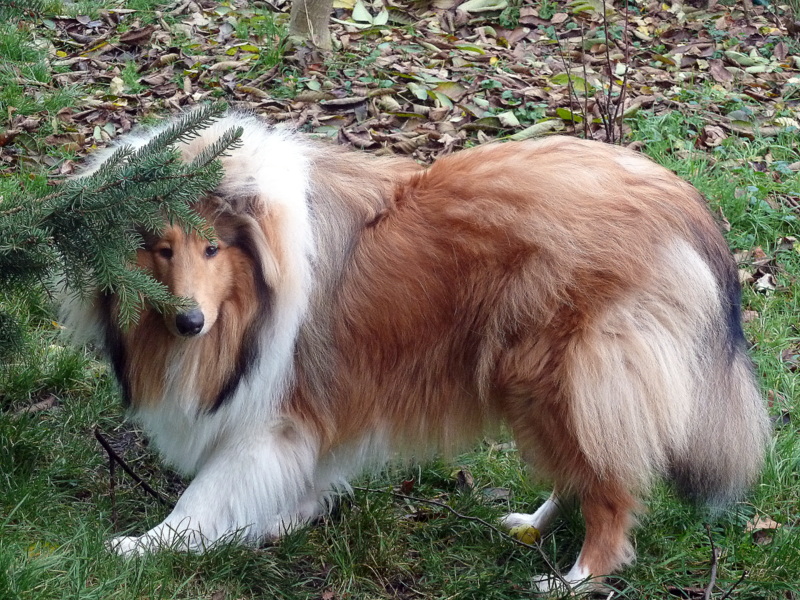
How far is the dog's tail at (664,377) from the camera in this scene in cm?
304

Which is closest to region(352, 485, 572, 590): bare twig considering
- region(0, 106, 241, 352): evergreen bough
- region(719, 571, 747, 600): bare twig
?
region(719, 571, 747, 600): bare twig

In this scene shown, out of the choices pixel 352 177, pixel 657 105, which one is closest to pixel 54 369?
pixel 352 177

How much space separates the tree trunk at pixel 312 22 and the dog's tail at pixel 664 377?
4.26 meters

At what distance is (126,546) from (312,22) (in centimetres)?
455

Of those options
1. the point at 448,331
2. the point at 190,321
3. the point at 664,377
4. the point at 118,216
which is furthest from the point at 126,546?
the point at 664,377

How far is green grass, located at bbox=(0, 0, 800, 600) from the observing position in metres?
3.03

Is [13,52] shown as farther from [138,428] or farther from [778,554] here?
[778,554]

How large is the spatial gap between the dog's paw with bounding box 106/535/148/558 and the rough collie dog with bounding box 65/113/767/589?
2 cm

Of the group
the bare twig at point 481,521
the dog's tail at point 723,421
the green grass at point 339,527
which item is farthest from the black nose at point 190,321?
the dog's tail at point 723,421

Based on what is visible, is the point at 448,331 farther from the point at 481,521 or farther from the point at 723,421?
the point at 723,421

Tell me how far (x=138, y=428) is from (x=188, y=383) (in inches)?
38.2

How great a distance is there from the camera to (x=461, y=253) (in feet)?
10.4

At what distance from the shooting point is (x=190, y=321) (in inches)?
112

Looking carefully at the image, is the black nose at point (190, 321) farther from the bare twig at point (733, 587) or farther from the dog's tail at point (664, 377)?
the bare twig at point (733, 587)
